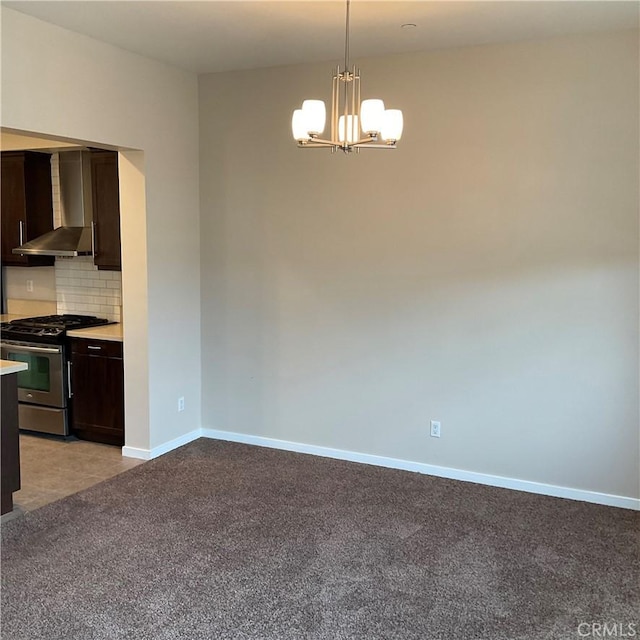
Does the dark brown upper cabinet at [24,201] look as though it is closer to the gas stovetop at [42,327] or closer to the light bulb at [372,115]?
the gas stovetop at [42,327]

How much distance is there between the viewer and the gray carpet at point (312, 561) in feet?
9.27

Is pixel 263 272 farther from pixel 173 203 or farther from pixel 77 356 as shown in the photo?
pixel 77 356

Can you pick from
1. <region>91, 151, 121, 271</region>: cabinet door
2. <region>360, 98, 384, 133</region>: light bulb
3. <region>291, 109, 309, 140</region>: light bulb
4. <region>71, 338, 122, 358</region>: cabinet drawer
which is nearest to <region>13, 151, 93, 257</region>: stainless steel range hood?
<region>91, 151, 121, 271</region>: cabinet door

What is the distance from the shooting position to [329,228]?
4.77m

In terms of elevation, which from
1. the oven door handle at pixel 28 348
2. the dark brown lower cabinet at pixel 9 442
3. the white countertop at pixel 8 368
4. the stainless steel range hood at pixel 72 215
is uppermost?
the stainless steel range hood at pixel 72 215

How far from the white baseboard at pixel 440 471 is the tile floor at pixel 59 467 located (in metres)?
0.88

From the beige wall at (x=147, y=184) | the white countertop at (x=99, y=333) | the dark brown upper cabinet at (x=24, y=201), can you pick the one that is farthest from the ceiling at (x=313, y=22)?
the white countertop at (x=99, y=333)

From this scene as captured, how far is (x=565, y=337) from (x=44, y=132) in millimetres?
3469

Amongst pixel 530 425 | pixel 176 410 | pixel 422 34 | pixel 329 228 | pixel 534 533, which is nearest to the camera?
pixel 534 533

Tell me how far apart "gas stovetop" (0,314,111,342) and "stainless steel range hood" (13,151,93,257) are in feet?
1.91

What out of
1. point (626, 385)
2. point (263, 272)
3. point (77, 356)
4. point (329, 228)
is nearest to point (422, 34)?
point (329, 228)

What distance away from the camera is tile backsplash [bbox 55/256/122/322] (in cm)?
573
